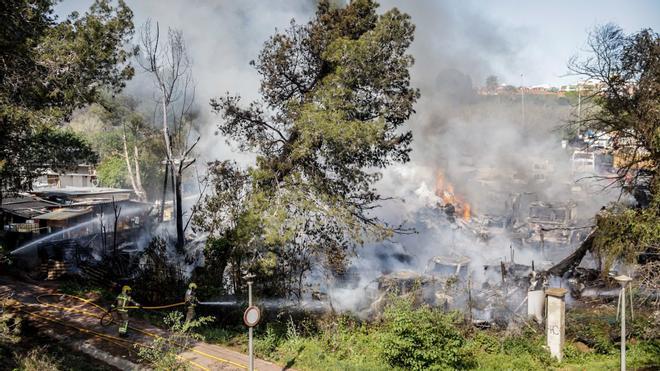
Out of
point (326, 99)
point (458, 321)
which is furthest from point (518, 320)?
point (326, 99)

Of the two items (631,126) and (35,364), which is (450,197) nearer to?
(631,126)

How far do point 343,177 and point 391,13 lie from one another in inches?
170

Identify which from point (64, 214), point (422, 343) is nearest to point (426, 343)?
point (422, 343)

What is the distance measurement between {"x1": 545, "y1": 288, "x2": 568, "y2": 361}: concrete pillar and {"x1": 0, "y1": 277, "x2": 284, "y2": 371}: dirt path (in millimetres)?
6527

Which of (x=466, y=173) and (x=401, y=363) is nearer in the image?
(x=401, y=363)

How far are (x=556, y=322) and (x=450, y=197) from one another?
23968mm

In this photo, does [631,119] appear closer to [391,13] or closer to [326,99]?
[391,13]

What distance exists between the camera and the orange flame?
33.6 m

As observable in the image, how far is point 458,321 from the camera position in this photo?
12234mm

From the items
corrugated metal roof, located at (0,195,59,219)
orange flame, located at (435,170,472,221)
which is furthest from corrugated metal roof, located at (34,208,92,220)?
orange flame, located at (435,170,472,221)

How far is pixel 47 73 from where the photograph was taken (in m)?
10.6

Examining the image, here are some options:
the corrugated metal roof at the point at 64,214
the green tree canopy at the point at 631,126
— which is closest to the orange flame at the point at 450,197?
the green tree canopy at the point at 631,126

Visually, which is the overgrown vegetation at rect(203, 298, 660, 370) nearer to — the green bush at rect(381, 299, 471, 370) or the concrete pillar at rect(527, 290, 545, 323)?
the green bush at rect(381, 299, 471, 370)

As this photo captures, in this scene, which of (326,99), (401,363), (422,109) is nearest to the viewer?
(401,363)
